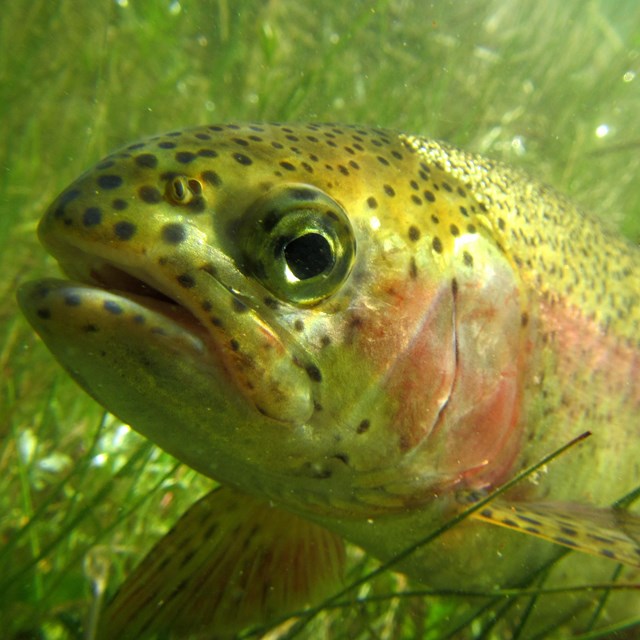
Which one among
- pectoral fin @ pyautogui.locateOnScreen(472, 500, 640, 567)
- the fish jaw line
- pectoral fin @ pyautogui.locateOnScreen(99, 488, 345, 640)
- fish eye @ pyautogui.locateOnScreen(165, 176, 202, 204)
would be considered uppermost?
fish eye @ pyautogui.locateOnScreen(165, 176, 202, 204)

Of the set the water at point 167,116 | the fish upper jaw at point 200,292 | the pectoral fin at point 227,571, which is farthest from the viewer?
the water at point 167,116

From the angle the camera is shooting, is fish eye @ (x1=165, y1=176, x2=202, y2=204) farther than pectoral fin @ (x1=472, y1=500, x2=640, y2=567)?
No

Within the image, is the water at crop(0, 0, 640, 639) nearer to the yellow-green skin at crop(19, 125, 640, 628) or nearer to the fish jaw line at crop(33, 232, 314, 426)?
the yellow-green skin at crop(19, 125, 640, 628)

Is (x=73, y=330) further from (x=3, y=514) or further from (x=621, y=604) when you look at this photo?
(x=621, y=604)

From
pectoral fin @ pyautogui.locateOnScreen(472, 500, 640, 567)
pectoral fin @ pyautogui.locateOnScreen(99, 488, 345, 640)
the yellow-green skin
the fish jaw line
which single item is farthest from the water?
pectoral fin @ pyautogui.locateOnScreen(472, 500, 640, 567)

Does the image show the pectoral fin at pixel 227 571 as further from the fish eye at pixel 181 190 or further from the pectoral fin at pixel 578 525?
the fish eye at pixel 181 190

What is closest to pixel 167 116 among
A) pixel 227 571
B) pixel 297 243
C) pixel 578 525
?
pixel 227 571

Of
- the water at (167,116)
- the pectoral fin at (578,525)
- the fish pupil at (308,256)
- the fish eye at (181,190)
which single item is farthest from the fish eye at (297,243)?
the water at (167,116)

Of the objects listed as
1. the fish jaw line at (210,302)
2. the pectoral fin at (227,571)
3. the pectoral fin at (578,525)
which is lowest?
the pectoral fin at (578,525)
